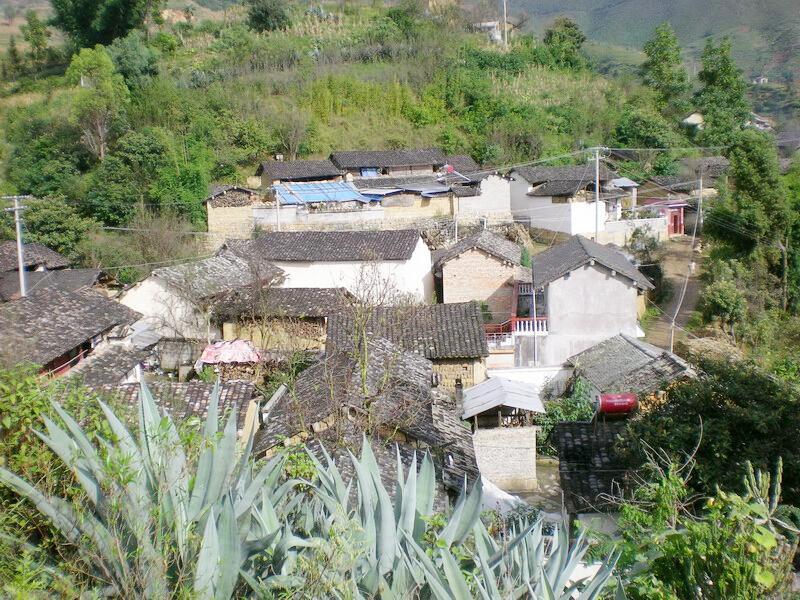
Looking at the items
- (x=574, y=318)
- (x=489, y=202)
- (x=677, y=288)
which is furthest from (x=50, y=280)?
(x=677, y=288)

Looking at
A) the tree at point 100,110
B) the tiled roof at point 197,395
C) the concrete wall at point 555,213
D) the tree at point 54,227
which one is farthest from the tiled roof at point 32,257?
the concrete wall at point 555,213

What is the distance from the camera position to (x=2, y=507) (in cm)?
428

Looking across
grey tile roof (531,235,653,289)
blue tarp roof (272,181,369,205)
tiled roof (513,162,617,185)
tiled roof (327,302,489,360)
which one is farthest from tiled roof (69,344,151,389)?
tiled roof (513,162,617,185)

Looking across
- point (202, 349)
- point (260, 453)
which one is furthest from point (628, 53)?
point (260, 453)

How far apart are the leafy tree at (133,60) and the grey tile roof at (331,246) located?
17697 mm

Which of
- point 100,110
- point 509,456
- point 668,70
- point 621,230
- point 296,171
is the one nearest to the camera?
point 509,456

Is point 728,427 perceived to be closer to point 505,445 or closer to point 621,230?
point 505,445

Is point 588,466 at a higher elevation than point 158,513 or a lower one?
lower

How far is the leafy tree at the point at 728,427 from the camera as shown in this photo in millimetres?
8352

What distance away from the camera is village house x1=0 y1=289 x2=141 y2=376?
11.9 m

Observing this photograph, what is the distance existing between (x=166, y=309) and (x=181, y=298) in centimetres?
67

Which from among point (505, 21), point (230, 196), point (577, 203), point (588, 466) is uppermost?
point (505, 21)

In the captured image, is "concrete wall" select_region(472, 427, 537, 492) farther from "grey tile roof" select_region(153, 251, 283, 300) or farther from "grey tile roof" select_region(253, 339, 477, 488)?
"grey tile roof" select_region(153, 251, 283, 300)

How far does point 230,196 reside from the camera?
96.4 ft
